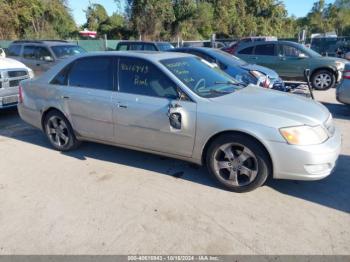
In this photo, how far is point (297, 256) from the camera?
2791 millimetres

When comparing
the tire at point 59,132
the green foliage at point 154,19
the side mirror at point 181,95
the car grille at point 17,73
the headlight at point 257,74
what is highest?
the green foliage at point 154,19

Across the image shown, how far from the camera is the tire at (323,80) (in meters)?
10.8

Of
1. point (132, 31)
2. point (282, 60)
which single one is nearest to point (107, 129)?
point (282, 60)

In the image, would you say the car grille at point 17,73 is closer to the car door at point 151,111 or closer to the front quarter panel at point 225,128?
the car door at point 151,111

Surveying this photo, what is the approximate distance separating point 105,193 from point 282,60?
364 inches

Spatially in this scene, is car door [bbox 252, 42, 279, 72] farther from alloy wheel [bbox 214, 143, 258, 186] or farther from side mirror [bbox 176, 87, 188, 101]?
alloy wheel [bbox 214, 143, 258, 186]

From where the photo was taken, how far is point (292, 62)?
1122cm

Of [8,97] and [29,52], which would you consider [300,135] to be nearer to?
[8,97]

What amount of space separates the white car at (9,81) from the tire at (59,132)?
8.11 ft

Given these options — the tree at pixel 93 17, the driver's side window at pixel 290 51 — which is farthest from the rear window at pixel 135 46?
the tree at pixel 93 17

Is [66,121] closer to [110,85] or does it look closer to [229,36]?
[110,85]

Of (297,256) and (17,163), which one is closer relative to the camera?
(297,256)

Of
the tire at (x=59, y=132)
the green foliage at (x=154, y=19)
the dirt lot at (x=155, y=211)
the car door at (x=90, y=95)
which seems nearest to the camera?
the dirt lot at (x=155, y=211)

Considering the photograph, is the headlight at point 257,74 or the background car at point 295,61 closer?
the headlight at point 257,74
